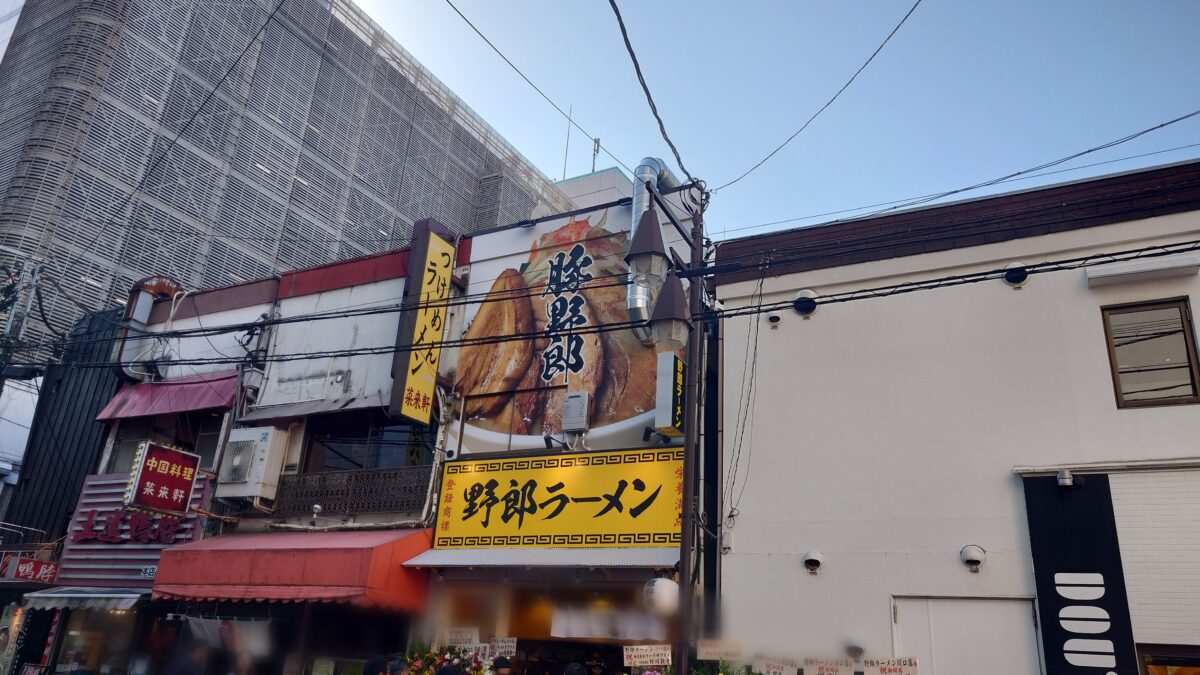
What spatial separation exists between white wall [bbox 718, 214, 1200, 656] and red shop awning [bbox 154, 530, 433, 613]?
223 inches

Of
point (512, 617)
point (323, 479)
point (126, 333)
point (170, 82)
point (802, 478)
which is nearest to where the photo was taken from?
point (802, 478)

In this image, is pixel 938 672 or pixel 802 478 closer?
pixel 938 672

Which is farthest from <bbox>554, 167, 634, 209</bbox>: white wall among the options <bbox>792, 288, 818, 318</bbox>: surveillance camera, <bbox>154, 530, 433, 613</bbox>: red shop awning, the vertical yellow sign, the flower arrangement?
the flower arrangement

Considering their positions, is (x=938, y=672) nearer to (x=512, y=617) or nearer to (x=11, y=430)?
(x=512, y=617)

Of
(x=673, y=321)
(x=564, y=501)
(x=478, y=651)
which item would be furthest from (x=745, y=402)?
(x=478, y=651)

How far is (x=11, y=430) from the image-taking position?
818 inches

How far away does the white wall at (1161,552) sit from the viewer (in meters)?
9.45

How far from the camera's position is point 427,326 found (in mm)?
16094

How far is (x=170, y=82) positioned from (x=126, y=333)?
994 centimetres

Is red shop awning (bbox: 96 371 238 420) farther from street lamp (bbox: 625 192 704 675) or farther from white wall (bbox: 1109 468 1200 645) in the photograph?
white wall (bbox: 1109 468 1200 645)

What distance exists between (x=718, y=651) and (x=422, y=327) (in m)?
8.31

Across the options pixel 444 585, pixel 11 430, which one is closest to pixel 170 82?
pixel 11 430

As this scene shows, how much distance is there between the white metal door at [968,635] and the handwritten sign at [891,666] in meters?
0.31

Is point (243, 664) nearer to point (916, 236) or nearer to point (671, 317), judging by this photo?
point (671, 317)
